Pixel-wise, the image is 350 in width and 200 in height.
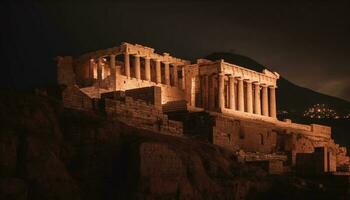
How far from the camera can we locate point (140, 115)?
45.1 metres

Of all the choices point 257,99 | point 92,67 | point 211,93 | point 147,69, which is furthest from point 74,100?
point 257,99

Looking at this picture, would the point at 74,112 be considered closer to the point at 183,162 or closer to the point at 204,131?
the point at 183,162

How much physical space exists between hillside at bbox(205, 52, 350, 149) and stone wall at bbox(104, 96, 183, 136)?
80.6 metres

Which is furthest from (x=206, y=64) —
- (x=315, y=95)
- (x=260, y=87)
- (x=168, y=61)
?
(x=315, y=95)

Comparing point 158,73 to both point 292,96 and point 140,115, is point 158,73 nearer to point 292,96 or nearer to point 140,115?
point 140,115

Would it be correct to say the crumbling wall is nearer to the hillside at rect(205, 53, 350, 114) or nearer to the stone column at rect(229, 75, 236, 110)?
the stone column at rect(229, 75, 236, 110)

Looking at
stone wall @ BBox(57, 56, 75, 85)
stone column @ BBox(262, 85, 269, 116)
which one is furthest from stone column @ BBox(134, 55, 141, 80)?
stone column @ BBox(262, 85, 269, 116)

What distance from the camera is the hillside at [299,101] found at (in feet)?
417

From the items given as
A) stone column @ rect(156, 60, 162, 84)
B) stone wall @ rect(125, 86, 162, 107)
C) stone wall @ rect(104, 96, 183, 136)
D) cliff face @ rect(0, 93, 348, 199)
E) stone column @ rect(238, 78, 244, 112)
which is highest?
stone column @ rect(156, 60, 162, 84)

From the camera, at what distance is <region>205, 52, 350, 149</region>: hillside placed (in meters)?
127

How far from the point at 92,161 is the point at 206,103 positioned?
4169cm

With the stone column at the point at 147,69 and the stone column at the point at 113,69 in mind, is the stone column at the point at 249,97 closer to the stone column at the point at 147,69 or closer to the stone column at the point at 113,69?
the stone column at the point at 147,69

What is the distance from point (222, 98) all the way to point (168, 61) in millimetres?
7457

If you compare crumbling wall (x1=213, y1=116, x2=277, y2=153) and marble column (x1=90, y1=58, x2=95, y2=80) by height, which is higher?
marble column (x1=90, y1=58, x2=95, y2=80)
